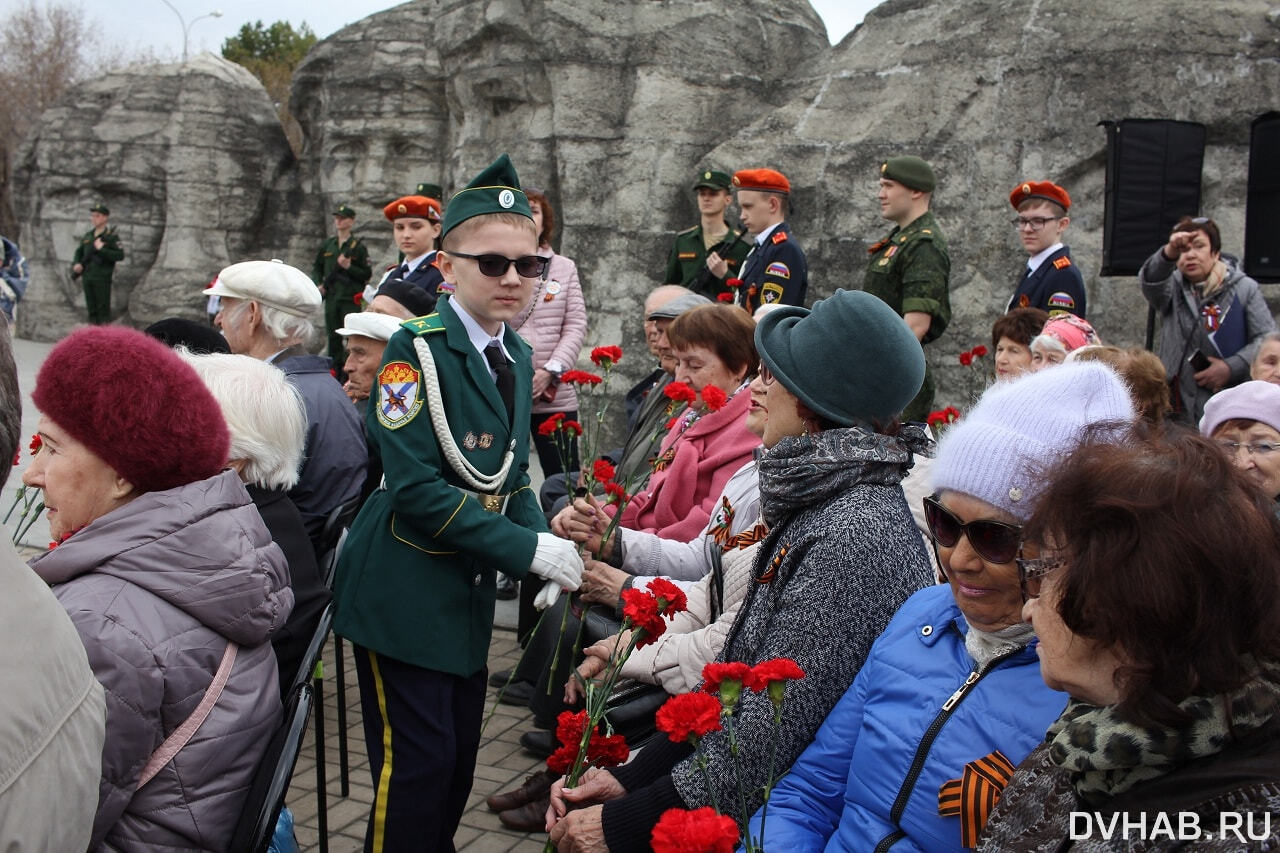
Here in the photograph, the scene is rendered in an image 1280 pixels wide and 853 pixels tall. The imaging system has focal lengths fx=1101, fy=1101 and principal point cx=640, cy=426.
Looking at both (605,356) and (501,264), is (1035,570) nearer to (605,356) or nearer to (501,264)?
(501,264)

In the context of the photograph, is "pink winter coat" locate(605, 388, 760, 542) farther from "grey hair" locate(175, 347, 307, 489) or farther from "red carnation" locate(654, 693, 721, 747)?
"red carnation" locate(654, 693, 721, 747)

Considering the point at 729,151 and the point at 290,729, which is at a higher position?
the point at 729,151

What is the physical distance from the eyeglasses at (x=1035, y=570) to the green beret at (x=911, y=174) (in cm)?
436

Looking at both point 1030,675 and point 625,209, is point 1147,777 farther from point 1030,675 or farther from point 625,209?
point 625,209

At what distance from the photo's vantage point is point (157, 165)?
15.1 meters

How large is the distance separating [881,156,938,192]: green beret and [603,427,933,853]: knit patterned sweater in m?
3.62

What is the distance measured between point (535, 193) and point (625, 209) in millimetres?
3209

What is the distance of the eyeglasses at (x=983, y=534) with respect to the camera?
1681 millimetres

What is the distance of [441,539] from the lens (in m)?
2.53

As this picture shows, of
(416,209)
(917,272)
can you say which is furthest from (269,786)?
(416,209)

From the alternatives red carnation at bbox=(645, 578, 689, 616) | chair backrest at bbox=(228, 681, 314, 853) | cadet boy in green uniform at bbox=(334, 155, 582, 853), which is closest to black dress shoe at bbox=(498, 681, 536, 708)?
cadet boy in green uniform at bbox=(334, 155, 582, 853)

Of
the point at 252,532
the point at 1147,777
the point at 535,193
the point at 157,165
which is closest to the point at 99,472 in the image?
the point at 252,532

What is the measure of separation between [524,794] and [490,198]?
1.75 m

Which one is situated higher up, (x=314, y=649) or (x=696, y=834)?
(x=696, y=834)
